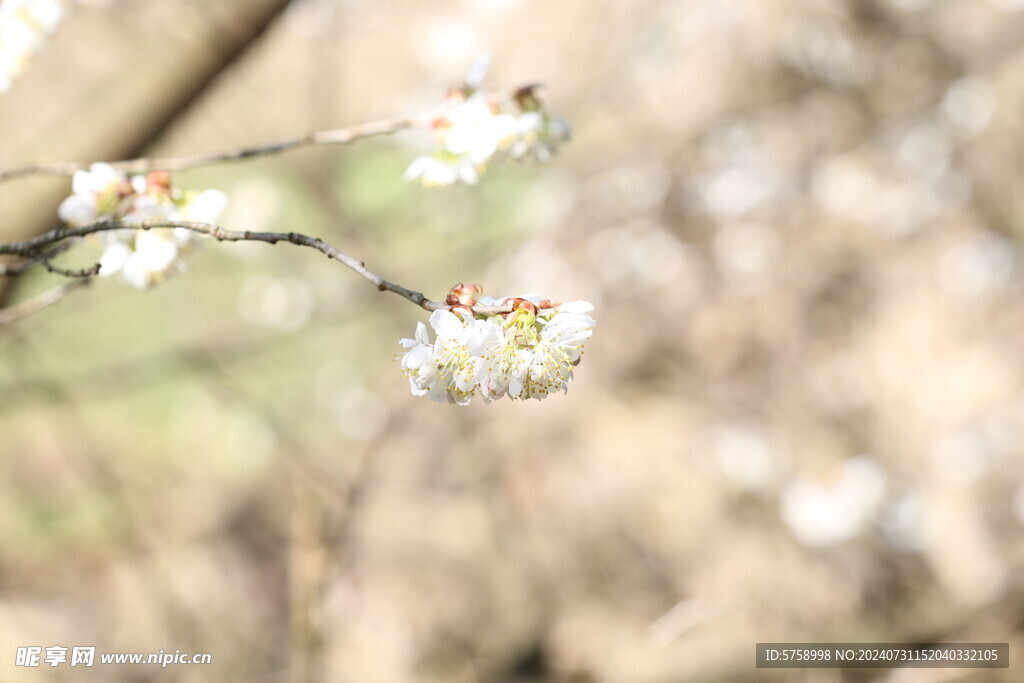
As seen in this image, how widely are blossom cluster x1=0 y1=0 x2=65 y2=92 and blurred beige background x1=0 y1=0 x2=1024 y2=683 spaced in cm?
132

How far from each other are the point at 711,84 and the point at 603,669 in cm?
266

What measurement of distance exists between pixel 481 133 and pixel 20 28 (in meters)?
0.64

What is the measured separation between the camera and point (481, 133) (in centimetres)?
77

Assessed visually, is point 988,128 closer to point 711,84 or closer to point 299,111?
point 711,84

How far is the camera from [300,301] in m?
3.76

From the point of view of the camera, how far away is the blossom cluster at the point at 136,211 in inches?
24.6


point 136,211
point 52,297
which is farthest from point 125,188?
point 52,297

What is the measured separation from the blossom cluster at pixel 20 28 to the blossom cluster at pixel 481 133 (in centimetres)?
55

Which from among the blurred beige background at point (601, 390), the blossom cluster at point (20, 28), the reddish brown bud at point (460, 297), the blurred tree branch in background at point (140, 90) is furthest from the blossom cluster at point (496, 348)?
the blurred beige background at point (601, 390)

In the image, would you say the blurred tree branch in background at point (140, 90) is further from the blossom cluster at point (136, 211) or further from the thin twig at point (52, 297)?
the blossom cluster at point (136, 211)

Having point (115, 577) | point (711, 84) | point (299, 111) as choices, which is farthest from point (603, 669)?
point (299, 111)

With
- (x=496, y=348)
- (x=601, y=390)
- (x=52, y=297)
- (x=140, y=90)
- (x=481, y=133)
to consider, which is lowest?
(x=496, y=348)

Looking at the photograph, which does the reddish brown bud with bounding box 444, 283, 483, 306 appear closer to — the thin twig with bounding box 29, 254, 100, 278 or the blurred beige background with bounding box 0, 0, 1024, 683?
the thin twig with bounding box 29, 254, 100, 278

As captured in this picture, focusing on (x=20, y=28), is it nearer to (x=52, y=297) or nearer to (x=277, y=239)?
(x=52, y=297)
